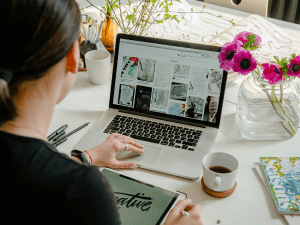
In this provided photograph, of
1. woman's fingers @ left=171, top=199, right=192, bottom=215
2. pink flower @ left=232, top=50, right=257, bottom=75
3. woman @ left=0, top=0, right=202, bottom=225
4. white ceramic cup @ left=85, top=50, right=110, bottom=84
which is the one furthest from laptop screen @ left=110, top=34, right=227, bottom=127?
woman @ left=0, top=0, right=202, bottom=225

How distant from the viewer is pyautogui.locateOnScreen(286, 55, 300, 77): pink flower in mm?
829

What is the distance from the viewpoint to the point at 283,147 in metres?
0.97

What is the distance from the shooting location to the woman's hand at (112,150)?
0.87 meters

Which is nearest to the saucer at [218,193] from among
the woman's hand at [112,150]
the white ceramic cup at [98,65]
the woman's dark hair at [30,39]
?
the woman's hand at [112,150]

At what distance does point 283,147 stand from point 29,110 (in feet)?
2.53

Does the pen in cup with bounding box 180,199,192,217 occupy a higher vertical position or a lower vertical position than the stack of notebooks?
lower

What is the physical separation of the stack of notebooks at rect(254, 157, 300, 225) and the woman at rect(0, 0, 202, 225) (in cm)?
44

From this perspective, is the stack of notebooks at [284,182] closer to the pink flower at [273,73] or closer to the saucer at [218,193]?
the saucer at [218,193]

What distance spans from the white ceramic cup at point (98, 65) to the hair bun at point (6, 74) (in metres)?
→ 0.80

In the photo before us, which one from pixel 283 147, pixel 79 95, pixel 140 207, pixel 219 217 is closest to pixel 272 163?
pixel 283 147

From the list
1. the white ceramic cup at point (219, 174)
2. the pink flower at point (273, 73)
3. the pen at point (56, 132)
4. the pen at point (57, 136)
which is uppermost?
the pink flower at point (273, 73)

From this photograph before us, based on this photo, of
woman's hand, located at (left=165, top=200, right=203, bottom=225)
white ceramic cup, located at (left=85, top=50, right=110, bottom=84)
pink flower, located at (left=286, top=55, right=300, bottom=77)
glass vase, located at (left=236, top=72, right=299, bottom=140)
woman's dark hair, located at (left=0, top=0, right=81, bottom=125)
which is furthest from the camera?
white ceramic cup, located at (left=85, top=50, right=110, bottom=84)

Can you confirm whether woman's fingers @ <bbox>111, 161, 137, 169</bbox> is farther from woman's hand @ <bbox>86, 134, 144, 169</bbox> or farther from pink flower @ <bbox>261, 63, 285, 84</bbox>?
pink flower @ <bbox>261, 63, 285, 84</bbox>

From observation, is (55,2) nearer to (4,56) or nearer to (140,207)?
(4,56)
